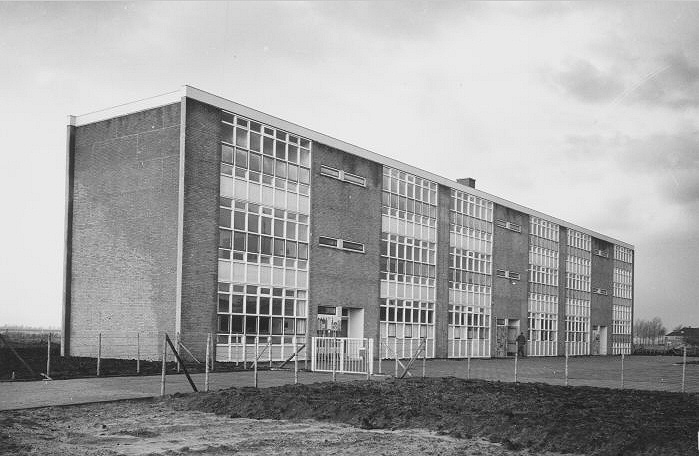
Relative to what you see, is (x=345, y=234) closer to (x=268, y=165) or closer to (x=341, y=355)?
(x=268, y=165)

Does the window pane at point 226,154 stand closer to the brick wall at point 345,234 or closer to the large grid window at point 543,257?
the brick wall at point 345,234

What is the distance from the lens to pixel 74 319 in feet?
106

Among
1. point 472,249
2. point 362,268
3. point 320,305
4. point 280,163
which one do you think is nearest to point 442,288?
point 472,249

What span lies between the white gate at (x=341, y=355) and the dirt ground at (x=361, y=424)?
5791 mm

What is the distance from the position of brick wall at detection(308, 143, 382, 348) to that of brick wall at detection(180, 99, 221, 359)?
6.31m

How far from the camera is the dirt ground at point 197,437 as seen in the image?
11.1m

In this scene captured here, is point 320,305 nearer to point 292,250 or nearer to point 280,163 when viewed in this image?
point 292,250

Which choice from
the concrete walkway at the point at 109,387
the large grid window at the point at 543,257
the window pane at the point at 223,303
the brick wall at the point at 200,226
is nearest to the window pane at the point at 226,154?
the brick wall at the point at 200,226

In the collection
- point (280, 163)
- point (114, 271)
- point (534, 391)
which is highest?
point (280, 163)

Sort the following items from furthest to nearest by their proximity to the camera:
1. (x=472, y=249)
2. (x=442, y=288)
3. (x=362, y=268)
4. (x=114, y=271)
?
(x=472, y=249) → (x=442, y=288) → (x=362, y=268) → (x=114, y=271)

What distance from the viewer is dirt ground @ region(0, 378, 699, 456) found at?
11.4m

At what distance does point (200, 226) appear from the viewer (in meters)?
29.8

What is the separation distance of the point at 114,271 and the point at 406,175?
18.0 meters

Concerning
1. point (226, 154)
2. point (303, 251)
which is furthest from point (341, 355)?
point (303, 251)
